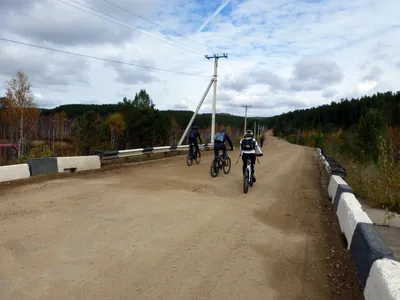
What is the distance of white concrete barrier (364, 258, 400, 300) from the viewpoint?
8.56 feet

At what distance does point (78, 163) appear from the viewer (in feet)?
35.2

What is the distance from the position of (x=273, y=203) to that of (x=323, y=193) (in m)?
2.64

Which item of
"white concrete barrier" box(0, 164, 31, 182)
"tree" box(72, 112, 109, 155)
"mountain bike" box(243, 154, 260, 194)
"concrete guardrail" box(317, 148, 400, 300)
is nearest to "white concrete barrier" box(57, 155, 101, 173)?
"white concrete barrier" box(0, 164, 31, 182)

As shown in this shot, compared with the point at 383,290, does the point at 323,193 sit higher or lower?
lower

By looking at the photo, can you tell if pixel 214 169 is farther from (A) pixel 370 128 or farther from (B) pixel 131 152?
(A) pixel 370 128

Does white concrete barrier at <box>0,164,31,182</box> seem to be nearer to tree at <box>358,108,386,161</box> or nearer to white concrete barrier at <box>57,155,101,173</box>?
white concrete barrier at <box>57,155,101,173</box>

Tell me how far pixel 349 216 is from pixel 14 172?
8.75 meters

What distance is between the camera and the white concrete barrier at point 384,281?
8.56 feet

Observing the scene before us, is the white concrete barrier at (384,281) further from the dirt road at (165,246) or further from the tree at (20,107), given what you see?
the tree at (20,107)

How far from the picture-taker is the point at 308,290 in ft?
11.8

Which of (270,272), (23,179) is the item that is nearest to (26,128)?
(23,179)

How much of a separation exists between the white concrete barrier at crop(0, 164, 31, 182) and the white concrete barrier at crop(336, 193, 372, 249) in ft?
28.4

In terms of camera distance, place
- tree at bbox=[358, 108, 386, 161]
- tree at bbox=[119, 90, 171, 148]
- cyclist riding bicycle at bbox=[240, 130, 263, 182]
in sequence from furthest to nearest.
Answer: tree at bbox=[119, 90, 171, 148]
tree at bbox=[358, 108, 386, 161]
cyclist riding bicycle at bbox=[240, 130, 263, 182]

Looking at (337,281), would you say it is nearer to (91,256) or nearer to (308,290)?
(308,290)
